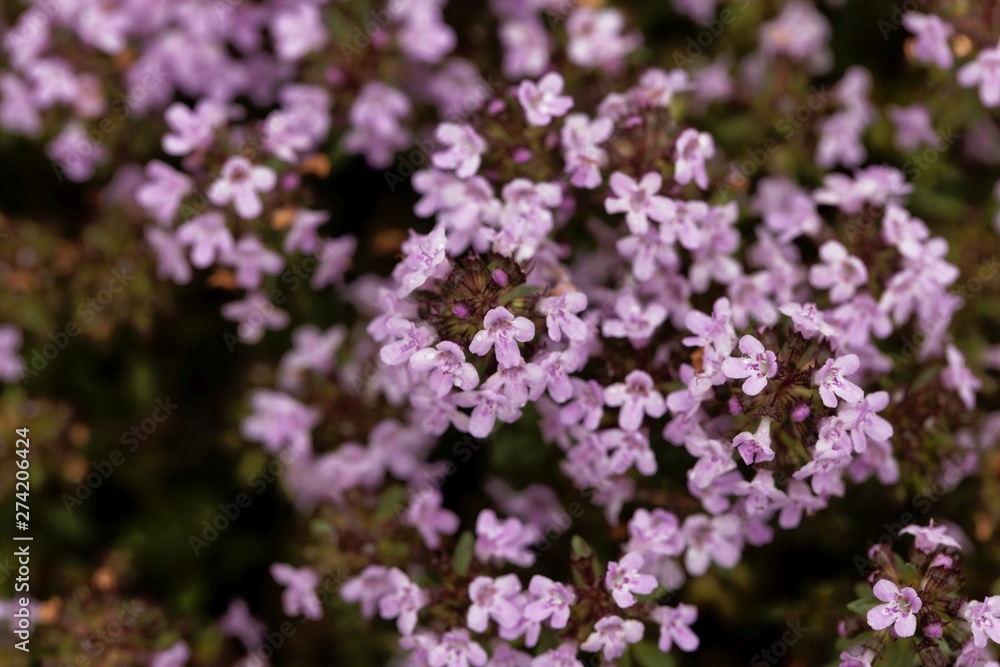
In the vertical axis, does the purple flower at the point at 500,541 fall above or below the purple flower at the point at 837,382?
below

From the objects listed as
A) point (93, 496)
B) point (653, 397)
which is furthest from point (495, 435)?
point (93, 496)

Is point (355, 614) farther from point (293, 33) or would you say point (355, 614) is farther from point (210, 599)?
point (293, 33)

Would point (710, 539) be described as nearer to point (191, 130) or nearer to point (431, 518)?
point (431, 518)

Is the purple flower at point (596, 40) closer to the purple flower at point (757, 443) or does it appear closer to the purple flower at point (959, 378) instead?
the purple flower at point (959, 378)

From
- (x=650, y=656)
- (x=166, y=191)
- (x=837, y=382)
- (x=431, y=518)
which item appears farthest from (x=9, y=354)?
(x=837, y=382)

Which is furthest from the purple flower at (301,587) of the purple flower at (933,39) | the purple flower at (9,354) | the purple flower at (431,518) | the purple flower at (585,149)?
the purple flower at (933,39)

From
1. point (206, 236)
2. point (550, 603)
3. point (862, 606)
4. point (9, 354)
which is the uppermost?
point (206, 236)

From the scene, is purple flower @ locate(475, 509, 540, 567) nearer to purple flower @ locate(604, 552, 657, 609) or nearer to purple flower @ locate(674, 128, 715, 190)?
purple flower @ locate(604, 552, 657, 609)
